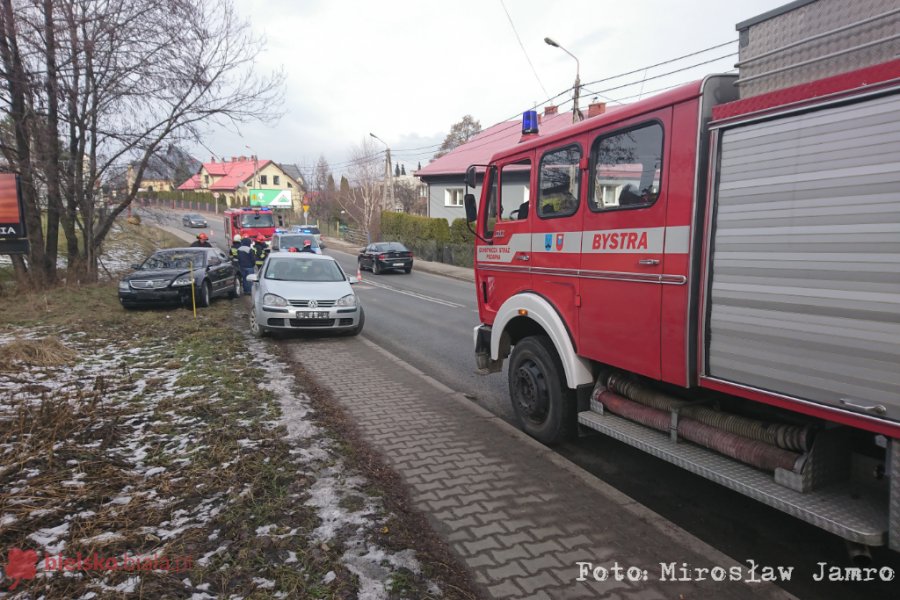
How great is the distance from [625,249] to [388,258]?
20.9 metres

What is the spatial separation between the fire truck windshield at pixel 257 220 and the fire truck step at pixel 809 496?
27401 mm

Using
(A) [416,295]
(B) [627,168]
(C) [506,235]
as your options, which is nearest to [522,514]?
(B) [627,168]

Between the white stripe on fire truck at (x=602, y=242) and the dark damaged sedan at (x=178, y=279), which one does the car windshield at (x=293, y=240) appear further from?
the white stripe on fire truck at (x=602, y=242)

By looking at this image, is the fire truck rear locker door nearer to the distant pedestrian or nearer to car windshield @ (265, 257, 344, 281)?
car windshield @ (265, 257, 344, 281)


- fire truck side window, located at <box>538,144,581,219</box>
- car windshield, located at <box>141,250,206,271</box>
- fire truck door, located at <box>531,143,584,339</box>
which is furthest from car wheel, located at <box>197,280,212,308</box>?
fire truck side window, located at <box>538,144,581,219</box>

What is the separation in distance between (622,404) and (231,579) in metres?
2.84

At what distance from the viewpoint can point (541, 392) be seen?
15.7ft

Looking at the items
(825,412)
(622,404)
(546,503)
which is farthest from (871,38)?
(546,503)

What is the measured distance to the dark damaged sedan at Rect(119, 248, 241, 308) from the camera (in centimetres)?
1138

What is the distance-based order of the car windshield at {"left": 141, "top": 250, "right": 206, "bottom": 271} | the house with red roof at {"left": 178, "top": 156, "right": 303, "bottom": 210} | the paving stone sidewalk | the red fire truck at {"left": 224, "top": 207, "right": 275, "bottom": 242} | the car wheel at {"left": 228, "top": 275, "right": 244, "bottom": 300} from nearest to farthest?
the paving stone sidewalk → the car windshield at {"left": 141, "top": 250, "right": 206, "bottom": 271} → the car wheel at {"left": 228, "top": 275, "right": 244, "bottom": 300} → the red fire truck at {"left": 224, "top": 207, "right": 275, "bottom": 242} → the house with red roof at {"left": 178, "top": 156, "right": 303, "bottom": 210}

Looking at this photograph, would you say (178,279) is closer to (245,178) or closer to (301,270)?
(301,270)

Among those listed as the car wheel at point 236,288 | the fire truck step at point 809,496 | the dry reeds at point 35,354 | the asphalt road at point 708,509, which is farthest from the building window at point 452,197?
the fire truck step at point 809,496

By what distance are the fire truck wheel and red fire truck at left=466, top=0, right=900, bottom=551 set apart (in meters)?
0.04

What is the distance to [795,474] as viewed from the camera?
2809 mm
